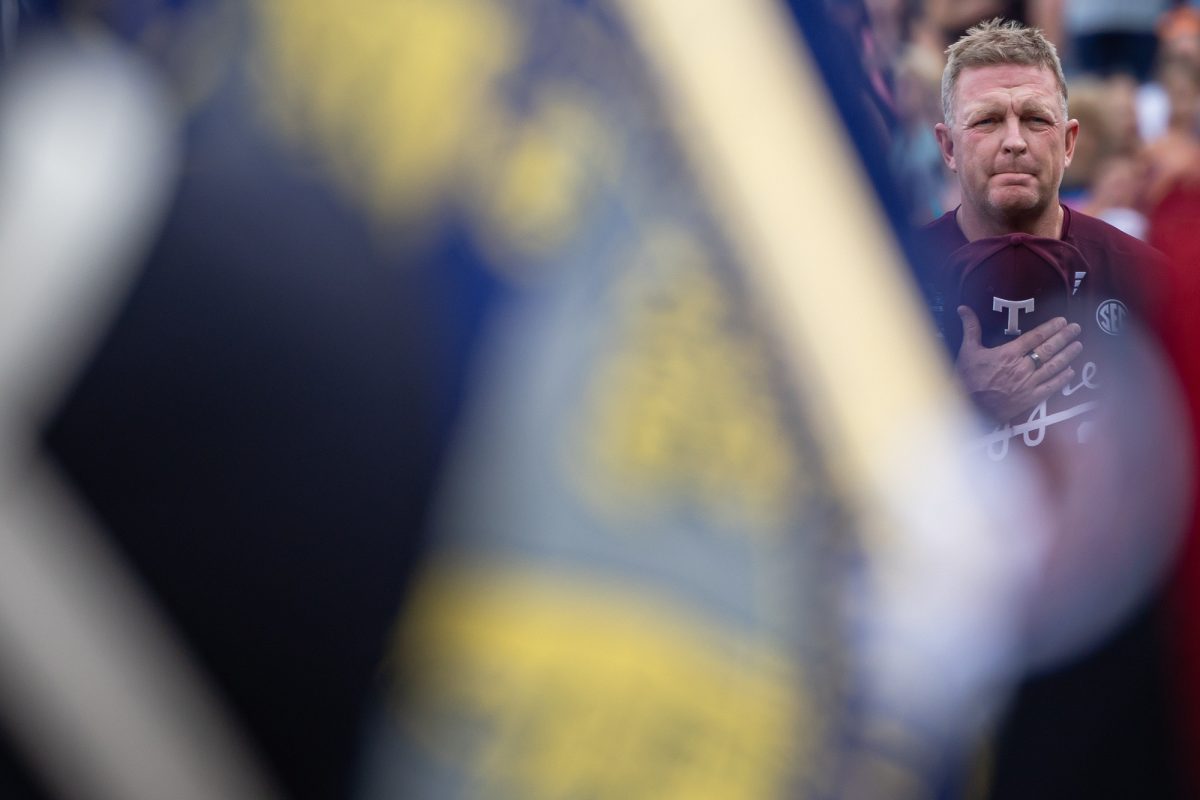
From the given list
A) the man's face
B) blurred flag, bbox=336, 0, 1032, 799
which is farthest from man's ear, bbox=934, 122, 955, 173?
blurred flag, bbox=336, 0, 1032, 799

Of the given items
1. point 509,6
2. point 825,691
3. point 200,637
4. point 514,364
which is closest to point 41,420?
point 200,637

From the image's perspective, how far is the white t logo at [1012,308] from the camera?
0.96m

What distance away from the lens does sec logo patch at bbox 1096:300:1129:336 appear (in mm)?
973

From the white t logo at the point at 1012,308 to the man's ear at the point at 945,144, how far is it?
0.33 feet

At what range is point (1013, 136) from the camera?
3.26 ft

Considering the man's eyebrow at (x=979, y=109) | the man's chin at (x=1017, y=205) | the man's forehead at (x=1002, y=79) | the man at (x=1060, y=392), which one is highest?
the man's forehead at (x=1002, y=79)

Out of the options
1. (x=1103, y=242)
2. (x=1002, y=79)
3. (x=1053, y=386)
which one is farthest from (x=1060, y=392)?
(x=1002, y=79)

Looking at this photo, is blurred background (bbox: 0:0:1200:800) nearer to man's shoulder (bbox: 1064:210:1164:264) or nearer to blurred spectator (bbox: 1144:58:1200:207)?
man's shoulder (bbox: 1064:210:1164:264)

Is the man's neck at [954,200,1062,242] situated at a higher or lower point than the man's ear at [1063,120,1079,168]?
lower

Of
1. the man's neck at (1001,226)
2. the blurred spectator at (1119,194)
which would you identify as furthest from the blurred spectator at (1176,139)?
the man's neck at (1001,226)

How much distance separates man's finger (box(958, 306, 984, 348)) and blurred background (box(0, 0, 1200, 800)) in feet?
0.18

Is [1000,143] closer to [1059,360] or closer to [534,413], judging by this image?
[1059,360]

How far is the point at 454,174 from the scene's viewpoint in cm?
91

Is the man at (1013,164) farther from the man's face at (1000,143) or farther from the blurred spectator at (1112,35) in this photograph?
the blurred spectator at (1112,35)
